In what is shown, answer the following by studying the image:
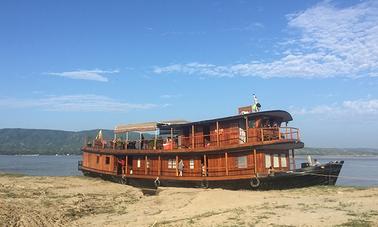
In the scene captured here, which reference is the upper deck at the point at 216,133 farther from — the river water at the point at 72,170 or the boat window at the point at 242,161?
the river water at the point at 72,170

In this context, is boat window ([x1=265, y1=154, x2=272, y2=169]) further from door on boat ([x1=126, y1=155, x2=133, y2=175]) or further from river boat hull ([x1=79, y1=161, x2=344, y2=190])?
door on boat ([x1=126, y1=155, x2=133, y2=175])

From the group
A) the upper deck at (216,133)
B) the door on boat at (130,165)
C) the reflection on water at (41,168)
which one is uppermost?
the upper deck at (216,133)

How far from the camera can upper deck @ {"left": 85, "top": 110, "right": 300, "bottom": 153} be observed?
975 inches

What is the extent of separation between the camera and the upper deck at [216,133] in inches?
975

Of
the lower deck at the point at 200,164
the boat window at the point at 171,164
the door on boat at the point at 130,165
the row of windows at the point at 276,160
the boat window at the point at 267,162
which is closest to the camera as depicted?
the lower deck at the point at 200,164

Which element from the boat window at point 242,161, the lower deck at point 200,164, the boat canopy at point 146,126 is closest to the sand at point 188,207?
the lower deck at point 200,164

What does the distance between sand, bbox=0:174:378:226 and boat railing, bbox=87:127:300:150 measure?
10.7 feet

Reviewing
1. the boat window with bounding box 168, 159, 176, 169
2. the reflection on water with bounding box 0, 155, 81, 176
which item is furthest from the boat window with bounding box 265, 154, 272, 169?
the reflection on water with bounding box 0, 155, 81, 176

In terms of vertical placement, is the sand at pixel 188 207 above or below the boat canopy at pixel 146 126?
below

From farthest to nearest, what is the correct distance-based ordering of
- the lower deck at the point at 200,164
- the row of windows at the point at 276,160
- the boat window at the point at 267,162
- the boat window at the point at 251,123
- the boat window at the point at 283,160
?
the boat window at the point at 283,160 < the boat window at the point at 251,123 < the row of windows at the point at 276,160 < the boat window at the point at 267,162 < the lower deck at the point at 200,164

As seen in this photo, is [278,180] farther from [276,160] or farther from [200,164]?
[200,164]

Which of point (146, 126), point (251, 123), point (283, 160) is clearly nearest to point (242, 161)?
point (251, 123)

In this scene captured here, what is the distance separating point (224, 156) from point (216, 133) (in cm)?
176

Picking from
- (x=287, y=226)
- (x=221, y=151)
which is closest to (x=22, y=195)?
(x=221, y=151)
